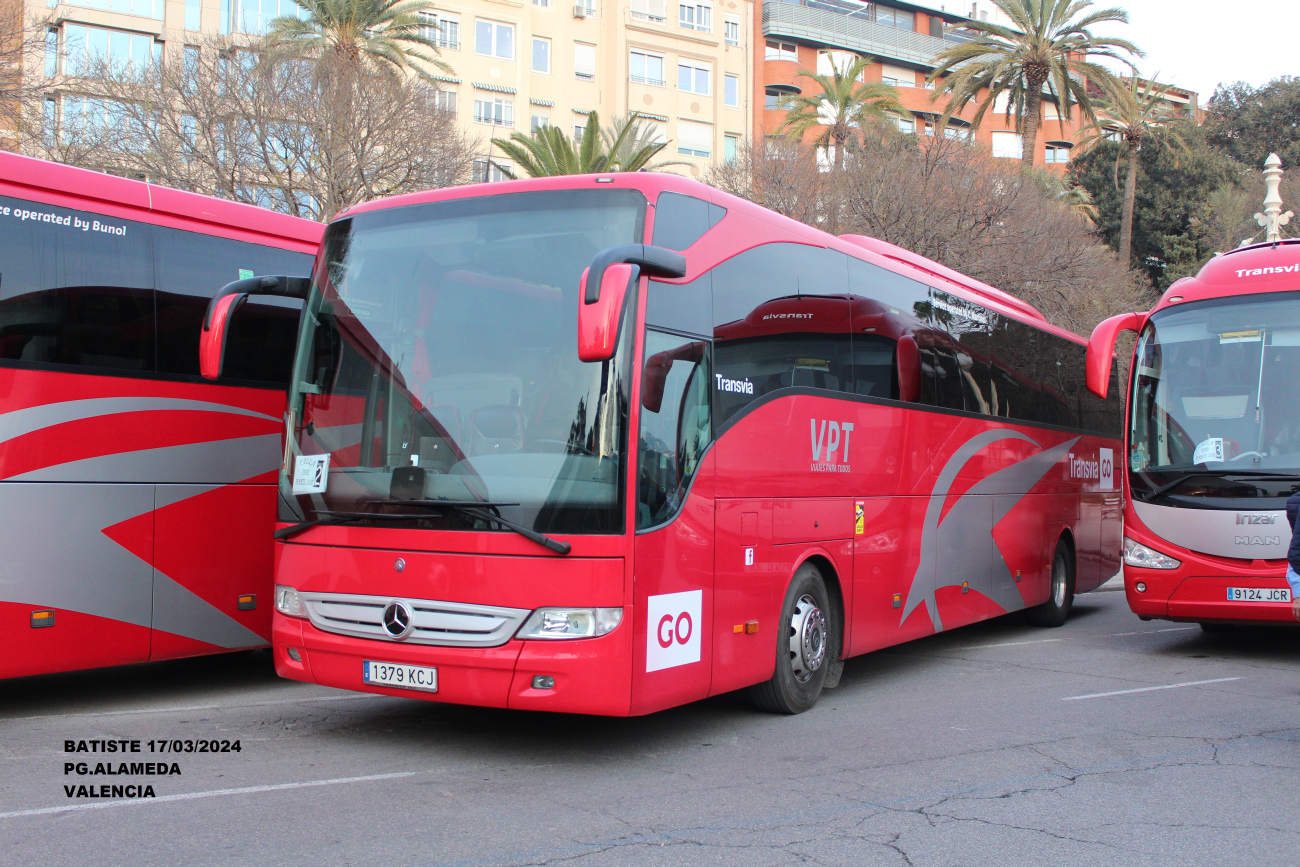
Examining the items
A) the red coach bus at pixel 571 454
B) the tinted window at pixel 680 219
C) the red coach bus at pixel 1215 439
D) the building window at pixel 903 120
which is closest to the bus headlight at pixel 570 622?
the red coach bus at pixel 571 454

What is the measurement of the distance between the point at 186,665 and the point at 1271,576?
9.75 metres

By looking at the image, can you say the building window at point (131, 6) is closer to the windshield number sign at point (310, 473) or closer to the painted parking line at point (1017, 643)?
the painted parking line at point (1017, 643)

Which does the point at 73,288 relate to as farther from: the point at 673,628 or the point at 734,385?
the point at 673,628

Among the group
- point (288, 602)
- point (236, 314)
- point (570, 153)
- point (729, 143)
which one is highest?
point (729, 143)

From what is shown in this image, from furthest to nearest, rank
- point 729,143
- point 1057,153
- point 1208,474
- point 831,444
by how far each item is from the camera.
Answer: point 1057,153
point 729,143
point 1208,474
point 831,444

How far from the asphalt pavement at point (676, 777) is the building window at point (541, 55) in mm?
47451

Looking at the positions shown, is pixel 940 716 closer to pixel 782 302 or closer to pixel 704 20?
pixel 782 302

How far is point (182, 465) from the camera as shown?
8.10 meters

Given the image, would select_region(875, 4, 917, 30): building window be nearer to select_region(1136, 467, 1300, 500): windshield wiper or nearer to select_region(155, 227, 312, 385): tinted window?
select_region(1136, 467, 1300, 500): windshield wiper

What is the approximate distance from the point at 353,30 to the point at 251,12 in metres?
15.4

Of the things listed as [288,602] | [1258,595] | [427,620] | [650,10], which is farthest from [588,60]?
[427,620]

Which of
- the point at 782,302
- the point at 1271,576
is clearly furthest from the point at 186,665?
the point at 1271,576

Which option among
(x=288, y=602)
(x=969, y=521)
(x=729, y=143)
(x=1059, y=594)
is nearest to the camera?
(x=288, y=602)

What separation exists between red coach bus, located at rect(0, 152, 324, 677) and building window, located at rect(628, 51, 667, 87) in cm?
4909
